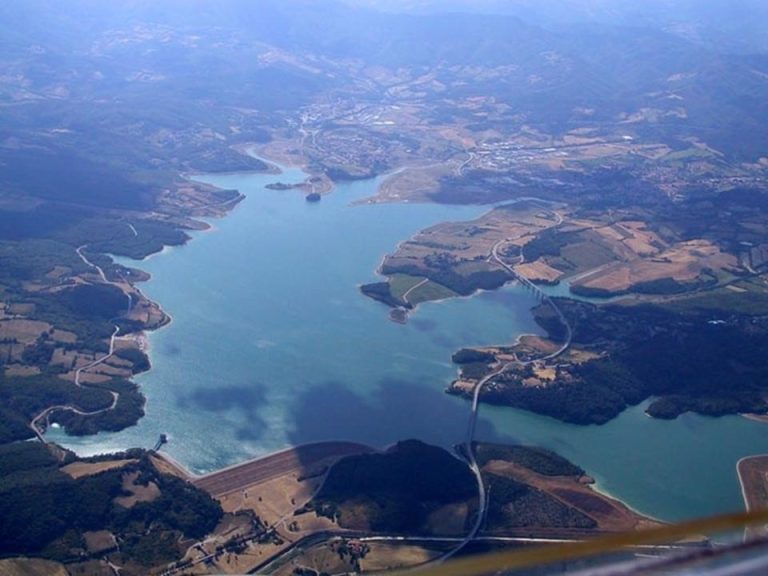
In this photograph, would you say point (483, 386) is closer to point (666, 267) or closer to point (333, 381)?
point (333, 381)

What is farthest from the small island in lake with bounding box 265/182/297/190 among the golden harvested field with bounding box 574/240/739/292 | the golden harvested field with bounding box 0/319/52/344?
the golden harvested field with bounding box 0/319/52/344

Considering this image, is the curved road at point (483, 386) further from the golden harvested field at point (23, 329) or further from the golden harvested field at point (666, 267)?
the golden harvested field at point (23, 329)

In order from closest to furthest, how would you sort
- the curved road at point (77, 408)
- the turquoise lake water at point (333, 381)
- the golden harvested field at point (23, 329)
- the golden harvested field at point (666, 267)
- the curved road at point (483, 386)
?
the curved road at point (483, 386), the turquoise lake water at point (333, 381), the curved road at point (77, 408), the golden harvested field at point (23, 329), the golden harvested field at point (666, 267)

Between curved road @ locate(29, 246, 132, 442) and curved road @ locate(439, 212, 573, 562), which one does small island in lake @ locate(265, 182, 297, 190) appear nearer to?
curved road @ locate(439, 212, 573, 562)

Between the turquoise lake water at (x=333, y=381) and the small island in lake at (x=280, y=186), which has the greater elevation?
the turquoise lake water at (x=333, y=381)

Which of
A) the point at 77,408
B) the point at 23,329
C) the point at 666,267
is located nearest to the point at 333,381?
the point at 77,408

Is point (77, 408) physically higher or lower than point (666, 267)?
higher

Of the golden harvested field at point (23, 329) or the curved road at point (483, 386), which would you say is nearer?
the curved road at point (483, 386)

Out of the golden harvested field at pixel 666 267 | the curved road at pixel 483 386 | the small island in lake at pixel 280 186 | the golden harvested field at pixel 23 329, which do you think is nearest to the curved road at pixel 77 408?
the golden harvested field at pixel 23 329
